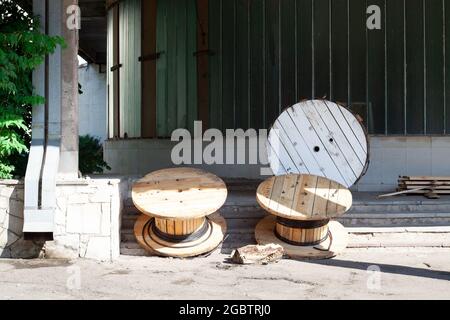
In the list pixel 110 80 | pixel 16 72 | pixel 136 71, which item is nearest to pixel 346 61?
pixel 136 71

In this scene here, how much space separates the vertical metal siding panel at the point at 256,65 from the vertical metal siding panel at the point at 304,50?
0.71m

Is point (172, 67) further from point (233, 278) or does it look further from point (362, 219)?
point (233, 278)

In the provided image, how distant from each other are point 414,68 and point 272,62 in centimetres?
255

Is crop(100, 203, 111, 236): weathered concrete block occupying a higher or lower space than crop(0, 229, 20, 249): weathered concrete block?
higher

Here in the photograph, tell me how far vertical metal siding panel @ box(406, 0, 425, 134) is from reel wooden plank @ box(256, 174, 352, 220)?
9.88ft

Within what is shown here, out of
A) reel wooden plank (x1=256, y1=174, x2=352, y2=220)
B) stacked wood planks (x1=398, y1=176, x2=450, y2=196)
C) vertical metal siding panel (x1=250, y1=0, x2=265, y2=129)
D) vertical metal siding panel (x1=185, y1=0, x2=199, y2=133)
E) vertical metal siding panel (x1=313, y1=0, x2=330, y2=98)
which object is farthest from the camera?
vertical metal siding panel (x1=185, y1=0, x2=199, y2=133)

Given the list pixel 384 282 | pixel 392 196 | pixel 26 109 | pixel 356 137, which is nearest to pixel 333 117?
pixel 356 137

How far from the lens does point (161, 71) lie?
11.5 metres

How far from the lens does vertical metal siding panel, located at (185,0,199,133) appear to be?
11047 millimetres

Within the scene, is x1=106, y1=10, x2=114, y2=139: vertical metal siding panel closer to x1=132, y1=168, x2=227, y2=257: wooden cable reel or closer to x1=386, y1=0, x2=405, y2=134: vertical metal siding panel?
x1=132, y1=168, x2=227, y2=257: wooden cable reel

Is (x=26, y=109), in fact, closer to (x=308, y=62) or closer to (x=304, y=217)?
(x=304, y=217)

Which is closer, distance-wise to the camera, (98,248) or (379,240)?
(98,248)

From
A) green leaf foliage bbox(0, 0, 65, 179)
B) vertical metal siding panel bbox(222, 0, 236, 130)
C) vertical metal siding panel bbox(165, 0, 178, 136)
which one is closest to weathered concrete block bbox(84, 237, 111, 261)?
green leaf foliage bbox(0, 0, 65, 179)

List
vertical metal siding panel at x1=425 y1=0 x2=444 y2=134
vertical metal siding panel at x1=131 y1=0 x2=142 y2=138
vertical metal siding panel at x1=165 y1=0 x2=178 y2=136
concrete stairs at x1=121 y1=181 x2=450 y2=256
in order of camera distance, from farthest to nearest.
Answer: vertical metal siding panel at x1=131 y1=0 x2=142 y2=138, vertical metal siding panel at x1=165 y1=0 x2=178 y2=136, vertical metal siding panel at x1=425 y1=0 x2=444 y2=134, concrete stairs at x1=121 y1=181 x2=450 y2=256
